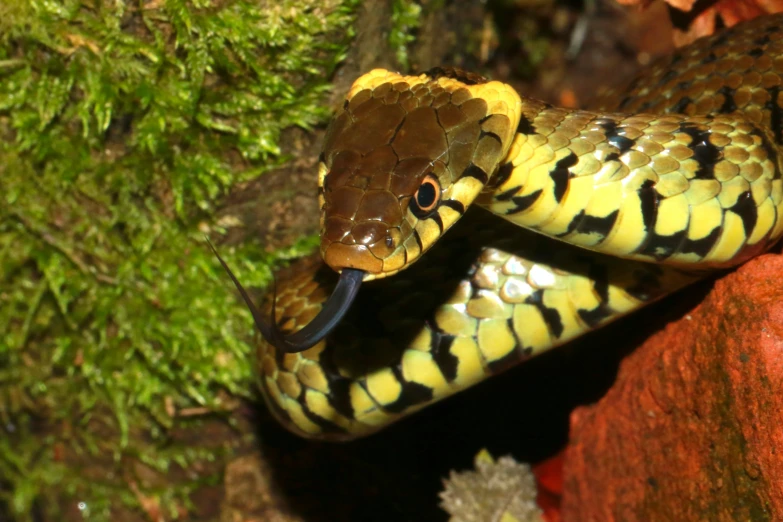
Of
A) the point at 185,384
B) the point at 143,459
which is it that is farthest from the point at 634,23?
the point at 143,459

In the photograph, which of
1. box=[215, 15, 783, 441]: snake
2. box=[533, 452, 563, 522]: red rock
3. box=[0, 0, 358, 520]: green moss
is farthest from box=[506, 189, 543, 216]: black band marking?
box=[533, 452, 563, 522]: red rock

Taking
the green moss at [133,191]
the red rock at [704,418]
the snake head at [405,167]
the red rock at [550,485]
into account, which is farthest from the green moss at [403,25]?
the red rock at [550,485]

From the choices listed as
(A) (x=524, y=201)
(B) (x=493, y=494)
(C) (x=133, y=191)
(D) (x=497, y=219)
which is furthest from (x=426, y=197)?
(B) (x=493, y=494)

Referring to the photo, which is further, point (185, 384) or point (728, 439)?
point (185, 384)

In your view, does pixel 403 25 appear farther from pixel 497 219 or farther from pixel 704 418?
pixel 704 418

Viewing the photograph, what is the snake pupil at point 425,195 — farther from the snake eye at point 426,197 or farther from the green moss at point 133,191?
the green moss at point 133,191

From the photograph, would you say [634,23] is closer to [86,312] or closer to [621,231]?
[621,231]

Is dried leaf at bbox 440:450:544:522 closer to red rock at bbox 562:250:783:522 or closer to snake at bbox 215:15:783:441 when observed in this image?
red rock at bbox 562:250:783:522
